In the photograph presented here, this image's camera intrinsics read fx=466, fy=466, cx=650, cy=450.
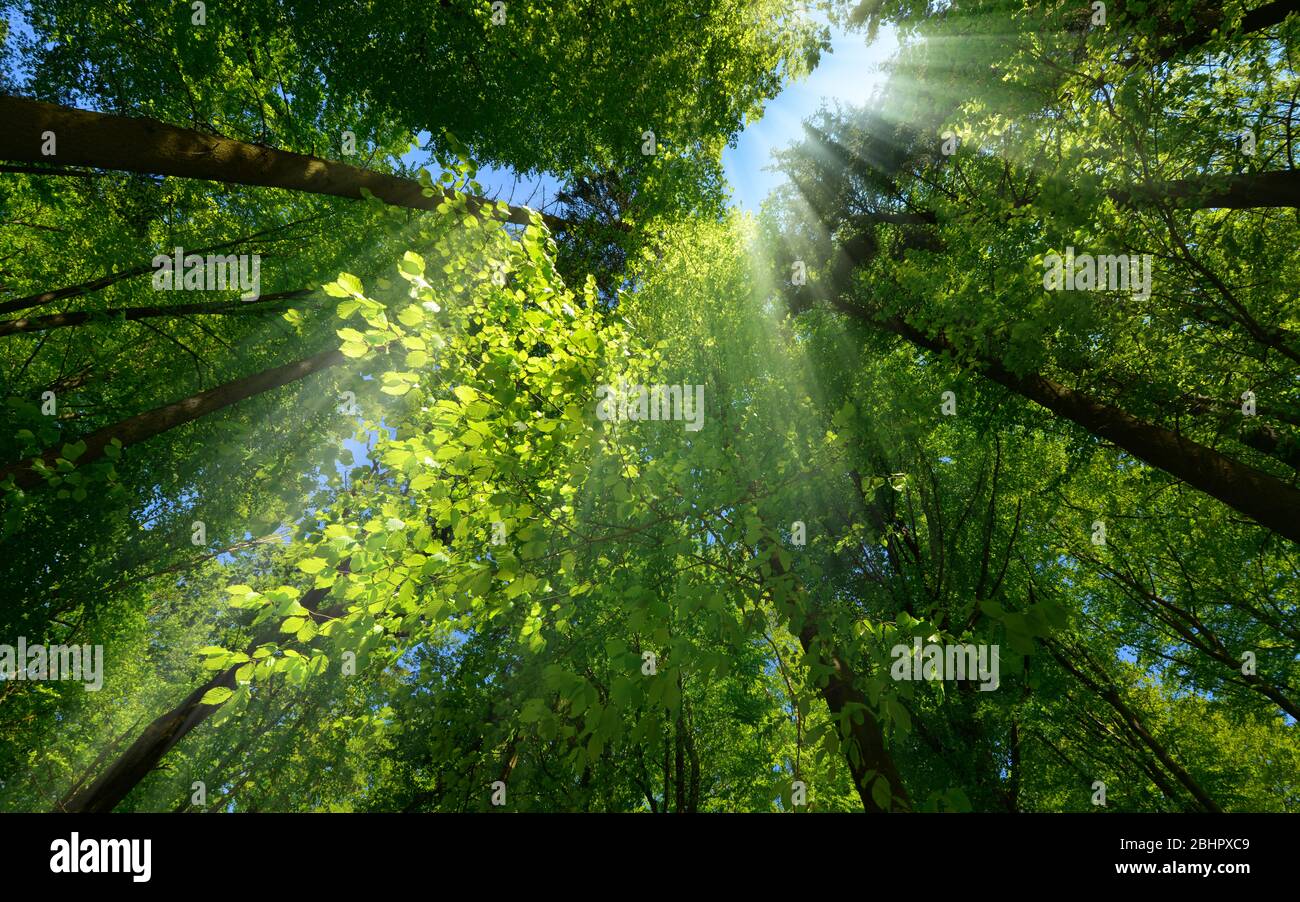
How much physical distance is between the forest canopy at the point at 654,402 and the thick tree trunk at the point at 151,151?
38 mm

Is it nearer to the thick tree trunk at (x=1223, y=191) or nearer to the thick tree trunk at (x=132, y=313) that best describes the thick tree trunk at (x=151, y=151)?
the thick tree trunk at (x=132, y=313)

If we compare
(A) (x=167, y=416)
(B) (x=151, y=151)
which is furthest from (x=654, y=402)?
(A) (x=167, y=416)

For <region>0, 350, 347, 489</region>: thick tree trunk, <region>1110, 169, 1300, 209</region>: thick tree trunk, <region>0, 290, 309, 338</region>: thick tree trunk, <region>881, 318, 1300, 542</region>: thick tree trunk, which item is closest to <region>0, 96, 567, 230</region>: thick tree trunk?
<region>0, 290, 309, 338</region>: thick tree trunk

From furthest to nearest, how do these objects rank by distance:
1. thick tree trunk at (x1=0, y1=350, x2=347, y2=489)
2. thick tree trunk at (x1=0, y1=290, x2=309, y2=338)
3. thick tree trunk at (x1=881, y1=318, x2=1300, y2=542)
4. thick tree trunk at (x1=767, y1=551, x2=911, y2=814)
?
thick tree trunk at (x1=0, y1=290, x2=309, y2=338), thick tree trunk at (x1=0, y1=350, x2=347, y2=489), thick tree trunk at (x1=881, y1=318, x2=1300, y2=542), thick tree trunk at (x1=767, y1=551, x2=911, y2=814)

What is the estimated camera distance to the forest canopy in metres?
3.12

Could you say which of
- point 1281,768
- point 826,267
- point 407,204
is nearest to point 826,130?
point 826,267

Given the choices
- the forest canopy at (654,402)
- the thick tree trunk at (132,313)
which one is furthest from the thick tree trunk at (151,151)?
the thick tree trunk at (132,313)

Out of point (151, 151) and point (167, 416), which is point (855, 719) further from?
point (167, 416)

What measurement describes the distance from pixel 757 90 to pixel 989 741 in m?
11.5

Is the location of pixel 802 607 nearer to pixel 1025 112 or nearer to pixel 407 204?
pixel 1025 112

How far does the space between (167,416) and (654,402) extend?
7.93 metres

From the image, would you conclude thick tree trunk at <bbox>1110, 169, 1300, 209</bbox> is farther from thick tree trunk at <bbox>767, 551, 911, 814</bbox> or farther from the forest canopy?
thick tree trunk at <bbox>767, 551, 911, 814</bbox>

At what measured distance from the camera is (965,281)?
6.19 m

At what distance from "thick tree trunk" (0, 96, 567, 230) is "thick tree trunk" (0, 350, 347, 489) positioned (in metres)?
3.12
